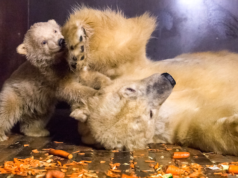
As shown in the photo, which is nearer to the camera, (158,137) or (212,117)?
(212,117)

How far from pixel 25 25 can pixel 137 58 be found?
5.20ft

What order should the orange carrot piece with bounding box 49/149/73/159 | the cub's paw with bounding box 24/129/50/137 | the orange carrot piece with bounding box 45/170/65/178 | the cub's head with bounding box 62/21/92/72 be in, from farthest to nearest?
1. the cub's paw with bounding box 24/129/50/137
2. the cub's head with bounding box 62/21/92/72
3. the orange carrot piece with bounding box 49/149/73/159
4. the orange carrot piece with bounding box 45/170/65/178

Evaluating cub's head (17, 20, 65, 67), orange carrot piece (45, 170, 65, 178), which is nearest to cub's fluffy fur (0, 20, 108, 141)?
cub's head (17, 20, 65, 67)

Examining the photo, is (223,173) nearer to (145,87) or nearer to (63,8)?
(145,87)

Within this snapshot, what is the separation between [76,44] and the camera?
6.69 ft

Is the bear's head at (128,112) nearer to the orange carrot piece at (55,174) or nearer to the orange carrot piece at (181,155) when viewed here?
the orange carrot piece at (181,155)

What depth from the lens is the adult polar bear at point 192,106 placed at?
1.89m

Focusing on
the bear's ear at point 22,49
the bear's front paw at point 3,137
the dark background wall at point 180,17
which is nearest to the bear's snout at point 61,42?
the bear's ear at point 22,49

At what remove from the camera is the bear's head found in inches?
73.3

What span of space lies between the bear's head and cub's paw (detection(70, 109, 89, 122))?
0.04 metres

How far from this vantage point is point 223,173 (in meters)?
1.58

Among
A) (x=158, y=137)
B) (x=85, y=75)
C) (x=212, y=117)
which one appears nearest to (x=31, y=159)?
(x=85, y=75)

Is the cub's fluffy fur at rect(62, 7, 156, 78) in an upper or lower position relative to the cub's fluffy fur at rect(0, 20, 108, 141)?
upper

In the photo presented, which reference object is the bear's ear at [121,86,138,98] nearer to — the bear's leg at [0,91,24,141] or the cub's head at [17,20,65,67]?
the cub's head at [17,20,65,67]
